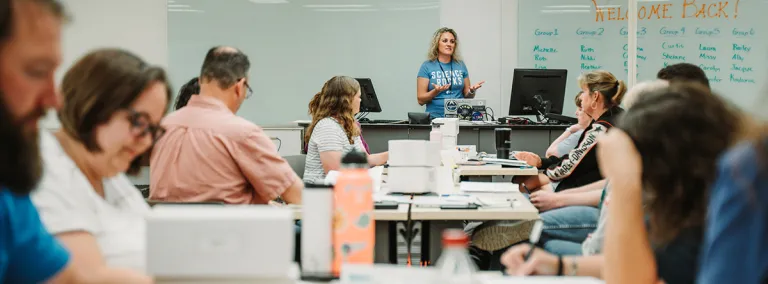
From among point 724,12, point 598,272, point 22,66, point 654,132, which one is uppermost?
point 724,12

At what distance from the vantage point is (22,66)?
105cm

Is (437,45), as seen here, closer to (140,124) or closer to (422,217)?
(422,217)

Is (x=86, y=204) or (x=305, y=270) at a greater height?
(x=86, y=204)

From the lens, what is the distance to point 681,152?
147cm

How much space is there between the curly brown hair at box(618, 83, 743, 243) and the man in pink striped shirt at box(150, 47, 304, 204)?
1543 mm

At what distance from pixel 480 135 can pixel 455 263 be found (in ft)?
15.8

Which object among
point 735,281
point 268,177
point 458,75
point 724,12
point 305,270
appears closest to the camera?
point 735,281

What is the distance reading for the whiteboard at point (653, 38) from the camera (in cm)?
498

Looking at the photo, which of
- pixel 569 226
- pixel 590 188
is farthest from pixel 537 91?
pixel 569 226

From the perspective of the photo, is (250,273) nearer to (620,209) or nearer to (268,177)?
(620,209)

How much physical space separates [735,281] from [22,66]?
1036 millimetres

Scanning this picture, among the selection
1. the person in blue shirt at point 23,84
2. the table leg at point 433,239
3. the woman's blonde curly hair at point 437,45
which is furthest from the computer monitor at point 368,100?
the person in blue shirt at point 23,84

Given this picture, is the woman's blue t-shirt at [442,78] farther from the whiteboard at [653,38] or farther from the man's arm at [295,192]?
the man's arm at [295,192]

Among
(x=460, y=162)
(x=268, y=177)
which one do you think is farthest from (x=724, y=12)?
(x=268, y=177)
